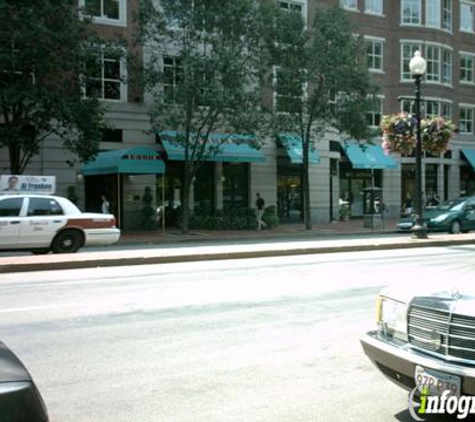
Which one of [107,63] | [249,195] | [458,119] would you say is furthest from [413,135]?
[458,119]

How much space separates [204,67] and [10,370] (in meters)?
20.7

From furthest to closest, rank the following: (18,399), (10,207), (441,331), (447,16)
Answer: (447,16) → (10,207) → (441,331) → (18,399)

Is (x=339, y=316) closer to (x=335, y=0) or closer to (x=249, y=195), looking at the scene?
(x=249, y=195)

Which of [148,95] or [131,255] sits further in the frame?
[148,95]

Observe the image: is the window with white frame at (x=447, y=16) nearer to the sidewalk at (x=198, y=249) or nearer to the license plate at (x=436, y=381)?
the sidewalk at (x=198, y=249)

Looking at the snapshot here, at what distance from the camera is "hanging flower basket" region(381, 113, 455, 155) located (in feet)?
A: 68.2

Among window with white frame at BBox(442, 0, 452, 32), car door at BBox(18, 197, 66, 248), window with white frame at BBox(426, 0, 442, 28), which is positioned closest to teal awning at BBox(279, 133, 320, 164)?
car door at BBox(18, 197, 66, 248)

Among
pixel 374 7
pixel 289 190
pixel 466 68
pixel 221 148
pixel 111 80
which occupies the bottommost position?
pixel 289 190

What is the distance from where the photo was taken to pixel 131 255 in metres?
14.2

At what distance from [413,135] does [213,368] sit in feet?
57.5

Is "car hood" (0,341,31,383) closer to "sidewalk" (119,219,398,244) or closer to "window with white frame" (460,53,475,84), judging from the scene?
"sidewalk" (119,219,398,244)

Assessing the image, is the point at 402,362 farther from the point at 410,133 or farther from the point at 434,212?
the point at 434,212

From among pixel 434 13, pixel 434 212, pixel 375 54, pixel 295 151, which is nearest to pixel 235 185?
pixel 295 151

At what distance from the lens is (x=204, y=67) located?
22234 mm
